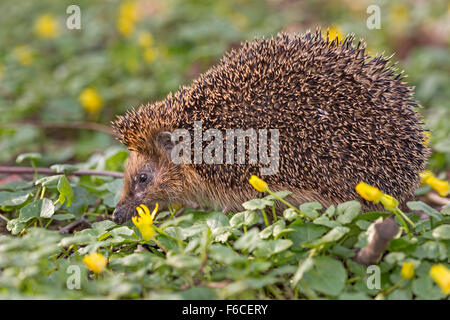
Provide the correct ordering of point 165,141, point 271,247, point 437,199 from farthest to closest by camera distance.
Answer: point 437,199 → point 165,141 → point 271,247

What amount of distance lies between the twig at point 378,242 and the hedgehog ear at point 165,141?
241 cm

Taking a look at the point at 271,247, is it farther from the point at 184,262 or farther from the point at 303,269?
the point at 184,262

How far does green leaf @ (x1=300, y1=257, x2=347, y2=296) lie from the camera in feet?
12.6

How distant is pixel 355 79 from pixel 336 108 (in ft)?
1.15

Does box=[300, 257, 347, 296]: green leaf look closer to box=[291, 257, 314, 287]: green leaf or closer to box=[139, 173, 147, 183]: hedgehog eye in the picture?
box=[291, 257, 314, 287]: green leaf

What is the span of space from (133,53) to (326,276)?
8.21m

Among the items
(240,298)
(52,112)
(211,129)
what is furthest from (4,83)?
(240,298)

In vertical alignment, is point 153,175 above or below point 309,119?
below

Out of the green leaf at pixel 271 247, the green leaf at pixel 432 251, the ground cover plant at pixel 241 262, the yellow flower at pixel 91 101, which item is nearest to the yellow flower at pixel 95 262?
the ground cover plant at pixel 241 262

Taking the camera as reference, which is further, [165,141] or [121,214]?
[165,141]

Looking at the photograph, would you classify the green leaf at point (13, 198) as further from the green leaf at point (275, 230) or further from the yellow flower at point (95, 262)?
the green leaf at point (275, 230)

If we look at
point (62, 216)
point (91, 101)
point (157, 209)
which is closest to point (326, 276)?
point (157, 209)

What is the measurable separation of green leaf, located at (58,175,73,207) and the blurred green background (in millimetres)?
3101

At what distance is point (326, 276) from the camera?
394cm
